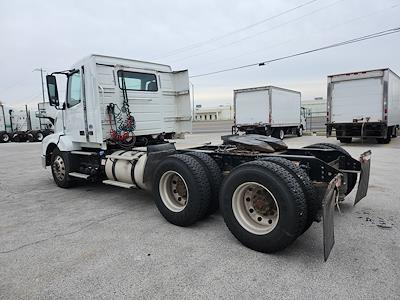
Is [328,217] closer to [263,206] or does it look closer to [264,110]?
[263,206]

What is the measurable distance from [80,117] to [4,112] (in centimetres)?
2912

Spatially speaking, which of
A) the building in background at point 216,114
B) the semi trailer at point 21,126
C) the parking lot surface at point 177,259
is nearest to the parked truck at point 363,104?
the parking lot surface at point 177,259

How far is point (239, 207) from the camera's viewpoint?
370cm

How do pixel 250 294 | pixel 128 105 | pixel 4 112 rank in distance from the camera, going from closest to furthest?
pixel 250 294 → pixel 128 105 → pixel 4 112

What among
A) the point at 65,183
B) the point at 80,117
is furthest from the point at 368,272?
the point at 65,183

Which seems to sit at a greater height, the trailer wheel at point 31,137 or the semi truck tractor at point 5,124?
the semi truck tractor at point 5,124

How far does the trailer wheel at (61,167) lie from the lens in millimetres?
6840

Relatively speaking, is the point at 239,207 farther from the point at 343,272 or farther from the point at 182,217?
the point at 343,272

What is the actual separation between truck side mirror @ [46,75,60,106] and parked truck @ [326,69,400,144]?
12.9m

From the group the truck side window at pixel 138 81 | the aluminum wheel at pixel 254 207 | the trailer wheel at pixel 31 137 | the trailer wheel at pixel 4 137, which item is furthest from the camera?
the trailer wheel at pixel 4 137

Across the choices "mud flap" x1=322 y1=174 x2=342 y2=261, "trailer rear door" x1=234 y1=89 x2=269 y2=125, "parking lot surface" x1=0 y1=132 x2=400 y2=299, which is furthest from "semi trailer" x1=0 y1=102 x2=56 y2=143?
"mud flap" x1=322 y1=174 x2=342 y2=261

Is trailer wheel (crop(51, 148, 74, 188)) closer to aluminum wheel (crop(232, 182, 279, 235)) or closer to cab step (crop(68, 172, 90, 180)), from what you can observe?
cab step (crop(68, 172, 90, 180))

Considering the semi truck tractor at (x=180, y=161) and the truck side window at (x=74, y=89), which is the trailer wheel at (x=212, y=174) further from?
the truck side window at (x=74, y=89)

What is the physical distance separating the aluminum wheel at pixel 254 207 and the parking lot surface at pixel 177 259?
12.4 inches
